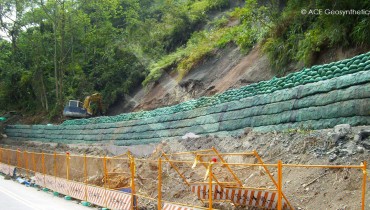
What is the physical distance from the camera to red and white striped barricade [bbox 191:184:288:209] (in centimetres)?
758

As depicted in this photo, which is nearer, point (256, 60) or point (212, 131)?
point (212, 131)

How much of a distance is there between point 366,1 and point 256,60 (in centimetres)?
726

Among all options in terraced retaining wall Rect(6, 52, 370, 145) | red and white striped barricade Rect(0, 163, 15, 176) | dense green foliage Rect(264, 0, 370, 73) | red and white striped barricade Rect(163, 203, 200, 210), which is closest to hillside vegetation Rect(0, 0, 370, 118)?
dense green foliage Rect(264, 0, 370, 73)

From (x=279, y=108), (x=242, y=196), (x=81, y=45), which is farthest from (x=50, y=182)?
(x=81, y=45)

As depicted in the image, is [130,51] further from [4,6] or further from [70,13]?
[4,6]

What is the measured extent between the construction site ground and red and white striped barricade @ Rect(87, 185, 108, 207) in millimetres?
632

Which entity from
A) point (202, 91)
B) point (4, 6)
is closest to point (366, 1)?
point (202, 91)

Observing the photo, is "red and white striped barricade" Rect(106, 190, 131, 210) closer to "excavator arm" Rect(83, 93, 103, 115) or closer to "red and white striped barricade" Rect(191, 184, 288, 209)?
"red and white striped barricade" Rect(191, 184, 288, 209)

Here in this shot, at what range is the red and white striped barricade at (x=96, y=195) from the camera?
11.3m

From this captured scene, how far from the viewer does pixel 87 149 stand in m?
24.5

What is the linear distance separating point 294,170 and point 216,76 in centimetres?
1311

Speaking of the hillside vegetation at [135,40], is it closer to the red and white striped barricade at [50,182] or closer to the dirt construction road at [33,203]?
the dirt construction road at [33,203]

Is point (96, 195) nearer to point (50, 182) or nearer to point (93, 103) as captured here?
point (50, 182)

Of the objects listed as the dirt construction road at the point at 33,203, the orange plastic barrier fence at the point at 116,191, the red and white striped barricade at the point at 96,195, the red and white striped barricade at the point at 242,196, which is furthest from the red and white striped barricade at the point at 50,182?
the red and white striped barricade at the point at 242,196
